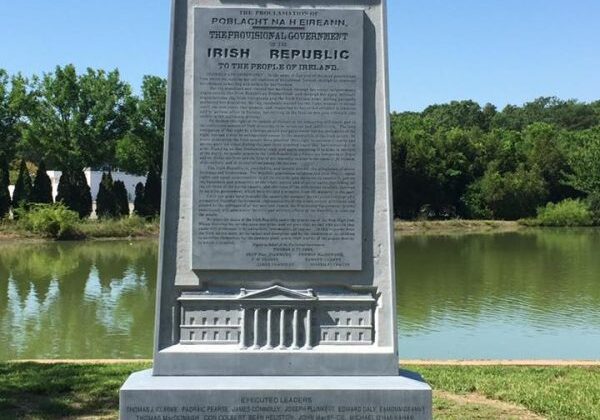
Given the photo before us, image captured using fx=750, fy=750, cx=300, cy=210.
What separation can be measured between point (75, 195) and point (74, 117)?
7.17 meters

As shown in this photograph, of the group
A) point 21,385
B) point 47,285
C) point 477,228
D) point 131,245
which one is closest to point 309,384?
point 21,385

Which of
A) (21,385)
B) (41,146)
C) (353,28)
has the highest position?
(41,146)

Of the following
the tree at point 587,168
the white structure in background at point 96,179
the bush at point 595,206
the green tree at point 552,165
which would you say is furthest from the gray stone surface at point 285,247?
the green tree at point 552,165

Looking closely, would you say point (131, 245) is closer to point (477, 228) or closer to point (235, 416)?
point (477, 228)

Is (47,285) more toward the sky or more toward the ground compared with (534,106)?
more toward the ground

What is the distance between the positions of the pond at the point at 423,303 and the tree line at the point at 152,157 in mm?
11051

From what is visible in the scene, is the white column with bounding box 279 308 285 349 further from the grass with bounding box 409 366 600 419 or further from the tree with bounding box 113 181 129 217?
the tree with bounding box 113 181 129 217

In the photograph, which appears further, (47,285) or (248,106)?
(47,285)

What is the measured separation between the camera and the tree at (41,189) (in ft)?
129

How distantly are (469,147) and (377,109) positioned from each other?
167ft

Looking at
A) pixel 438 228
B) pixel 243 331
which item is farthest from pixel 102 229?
pixel 243 331

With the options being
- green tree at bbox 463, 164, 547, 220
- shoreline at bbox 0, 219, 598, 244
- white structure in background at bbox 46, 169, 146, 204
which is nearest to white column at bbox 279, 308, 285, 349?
shoreline at bbox 0, 219, 598, 244

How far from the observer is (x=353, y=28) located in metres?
5.27

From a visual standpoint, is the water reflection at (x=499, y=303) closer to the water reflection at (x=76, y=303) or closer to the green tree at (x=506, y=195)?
the water reflection at (x=76, y=303)
